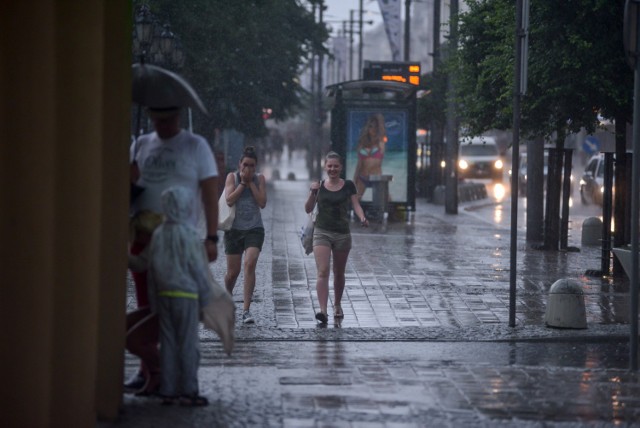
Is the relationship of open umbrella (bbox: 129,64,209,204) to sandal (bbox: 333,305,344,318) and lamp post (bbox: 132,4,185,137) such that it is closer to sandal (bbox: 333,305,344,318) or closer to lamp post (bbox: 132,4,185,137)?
sandal (bbox: 333,305,344,318)

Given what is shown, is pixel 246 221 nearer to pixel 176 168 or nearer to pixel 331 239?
pixel 331 239

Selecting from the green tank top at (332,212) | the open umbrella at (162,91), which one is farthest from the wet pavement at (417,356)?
the open umbrella at (162,91)

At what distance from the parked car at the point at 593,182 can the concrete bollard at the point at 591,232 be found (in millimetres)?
16941

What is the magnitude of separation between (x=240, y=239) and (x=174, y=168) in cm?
455

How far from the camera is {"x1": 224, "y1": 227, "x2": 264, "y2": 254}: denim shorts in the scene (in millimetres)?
12125

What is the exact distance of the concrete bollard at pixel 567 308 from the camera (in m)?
11.7

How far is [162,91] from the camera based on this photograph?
7.75 metres

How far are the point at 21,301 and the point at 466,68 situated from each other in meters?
13.9

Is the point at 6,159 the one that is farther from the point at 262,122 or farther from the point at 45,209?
the point at 262,122

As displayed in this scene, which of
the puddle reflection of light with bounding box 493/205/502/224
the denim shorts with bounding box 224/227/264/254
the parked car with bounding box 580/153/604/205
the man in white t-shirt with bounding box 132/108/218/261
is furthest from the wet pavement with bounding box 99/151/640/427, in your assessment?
the parked car with bounding box 580/153/604/205

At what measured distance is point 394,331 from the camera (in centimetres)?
1127

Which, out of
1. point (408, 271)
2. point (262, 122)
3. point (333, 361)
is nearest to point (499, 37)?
point (408, 271)

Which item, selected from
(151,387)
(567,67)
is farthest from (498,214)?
(151,387)

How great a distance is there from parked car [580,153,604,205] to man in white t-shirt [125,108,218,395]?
32.9m
